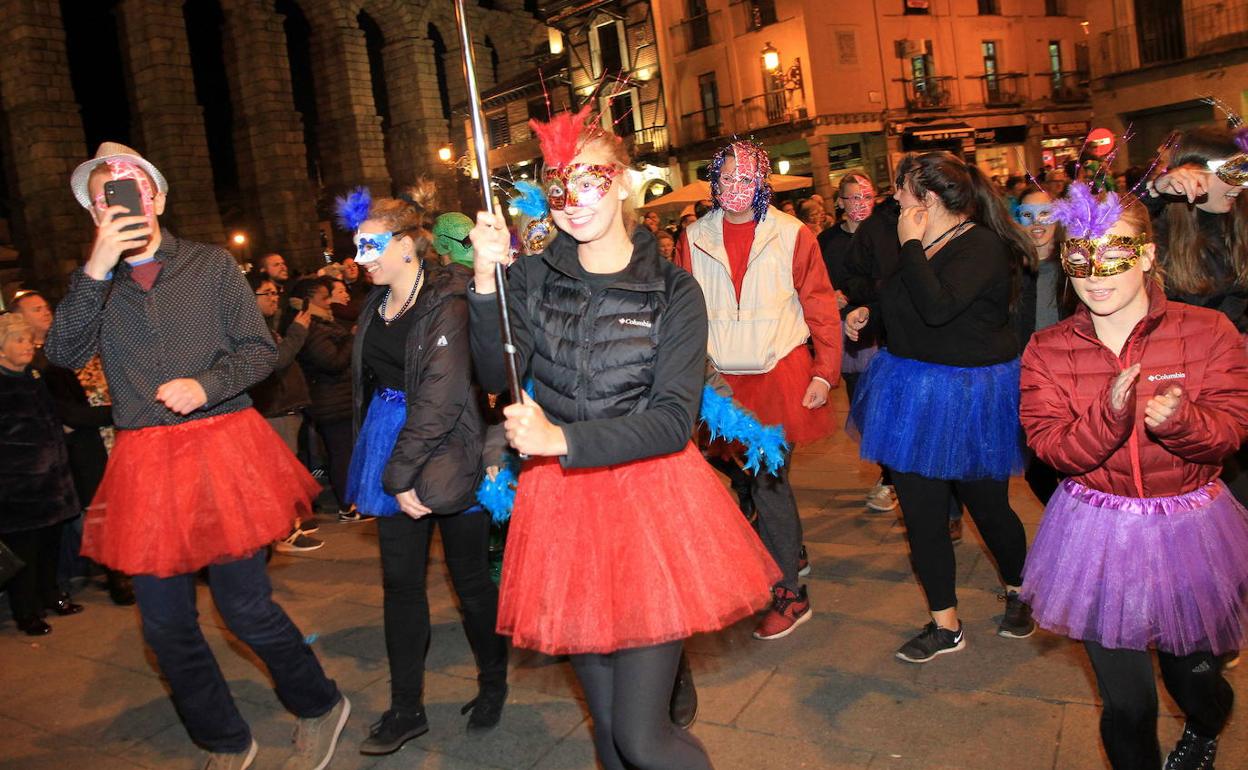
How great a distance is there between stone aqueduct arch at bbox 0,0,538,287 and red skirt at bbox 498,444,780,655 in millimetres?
25415

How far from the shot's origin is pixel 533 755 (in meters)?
3.81

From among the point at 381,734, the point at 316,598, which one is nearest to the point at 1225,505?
the point at 381,734

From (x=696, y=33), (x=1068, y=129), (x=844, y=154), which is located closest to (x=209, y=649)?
(x=844, y=154)

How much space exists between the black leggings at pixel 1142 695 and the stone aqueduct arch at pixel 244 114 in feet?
86.4

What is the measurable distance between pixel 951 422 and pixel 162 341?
325cm

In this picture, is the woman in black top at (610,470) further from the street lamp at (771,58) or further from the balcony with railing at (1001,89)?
the balcony with railing at (1001,89)

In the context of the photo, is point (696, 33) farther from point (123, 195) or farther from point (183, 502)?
point (183, 502)

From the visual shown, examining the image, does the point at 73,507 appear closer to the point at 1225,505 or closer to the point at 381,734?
the point at 381,734

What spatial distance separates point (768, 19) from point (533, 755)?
32.1 meters

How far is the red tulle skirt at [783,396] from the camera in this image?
15.4ft

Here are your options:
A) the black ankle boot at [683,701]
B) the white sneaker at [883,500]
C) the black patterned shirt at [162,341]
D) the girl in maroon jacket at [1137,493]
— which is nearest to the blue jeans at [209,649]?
the black patterned shirt at [162,341]

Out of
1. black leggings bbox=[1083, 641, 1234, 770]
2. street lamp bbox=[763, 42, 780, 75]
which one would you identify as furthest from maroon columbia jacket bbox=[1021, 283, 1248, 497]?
street lamp bbox=[763, 42, 780, 75]

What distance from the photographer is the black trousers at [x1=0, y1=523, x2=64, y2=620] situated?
607 centimetres

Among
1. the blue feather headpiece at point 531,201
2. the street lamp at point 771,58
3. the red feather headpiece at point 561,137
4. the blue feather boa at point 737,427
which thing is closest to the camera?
the red feather headpiece at point 561,137
